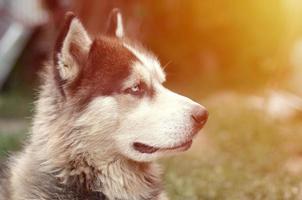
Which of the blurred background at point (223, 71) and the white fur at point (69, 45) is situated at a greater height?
the blurred background at point (223, 71)

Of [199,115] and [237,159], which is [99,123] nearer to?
[199,115]

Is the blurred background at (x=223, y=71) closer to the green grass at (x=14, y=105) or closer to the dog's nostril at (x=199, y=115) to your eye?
the green grass at (x=14, y=105)

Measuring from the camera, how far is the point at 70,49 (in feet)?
7.36

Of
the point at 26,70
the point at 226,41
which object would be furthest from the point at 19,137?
the point at 226,41

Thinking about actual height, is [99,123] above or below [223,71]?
below

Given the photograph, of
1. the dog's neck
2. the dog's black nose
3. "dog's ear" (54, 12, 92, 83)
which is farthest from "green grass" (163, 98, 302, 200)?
"dog's ear" (54, 12, 92, 83)

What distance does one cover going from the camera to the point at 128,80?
230cm

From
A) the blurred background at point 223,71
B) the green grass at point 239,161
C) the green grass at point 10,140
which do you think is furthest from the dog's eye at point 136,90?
the green grass at point 10,140

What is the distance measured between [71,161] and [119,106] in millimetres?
208

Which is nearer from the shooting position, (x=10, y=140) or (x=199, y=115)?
(x=199, y=115)

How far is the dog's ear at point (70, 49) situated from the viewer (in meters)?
2.21

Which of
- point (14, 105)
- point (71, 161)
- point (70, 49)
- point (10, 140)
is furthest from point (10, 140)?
point (70, 49)

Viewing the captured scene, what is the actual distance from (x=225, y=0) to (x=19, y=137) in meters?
1.02

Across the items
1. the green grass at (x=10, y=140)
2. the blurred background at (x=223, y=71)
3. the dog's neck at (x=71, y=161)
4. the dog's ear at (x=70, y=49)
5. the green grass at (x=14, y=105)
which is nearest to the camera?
the dog's ear at (x=70, y=49)
